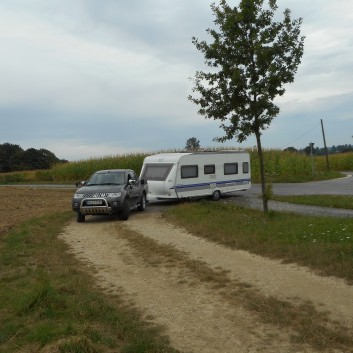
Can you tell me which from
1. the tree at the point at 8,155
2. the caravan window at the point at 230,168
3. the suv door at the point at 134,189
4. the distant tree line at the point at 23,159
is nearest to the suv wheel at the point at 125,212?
the suv door at the point at 134,189

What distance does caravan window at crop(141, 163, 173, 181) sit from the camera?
2097 cm

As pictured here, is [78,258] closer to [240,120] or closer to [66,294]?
[66,294]

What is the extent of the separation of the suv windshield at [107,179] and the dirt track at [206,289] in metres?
5.31

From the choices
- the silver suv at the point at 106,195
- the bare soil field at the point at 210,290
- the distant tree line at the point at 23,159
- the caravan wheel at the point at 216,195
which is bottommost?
the bare soil field at the point at 210,290

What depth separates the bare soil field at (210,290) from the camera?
490 centimetres

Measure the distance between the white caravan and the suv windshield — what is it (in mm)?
4110

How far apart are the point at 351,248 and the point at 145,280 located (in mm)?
3871

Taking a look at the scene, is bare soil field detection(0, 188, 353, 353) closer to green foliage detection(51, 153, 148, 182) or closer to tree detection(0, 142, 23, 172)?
green foliage detection(51, 153, 148, 182)

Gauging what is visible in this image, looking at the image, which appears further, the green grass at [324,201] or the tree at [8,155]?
the tree at [8,155]

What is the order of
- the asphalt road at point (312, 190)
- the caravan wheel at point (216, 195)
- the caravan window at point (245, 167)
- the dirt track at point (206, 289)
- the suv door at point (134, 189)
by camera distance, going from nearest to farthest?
the dirt track at point (206, 289) → the suv door at point (134, 189) → the caravan wheel at point (216, 195) → the caravan window at point (245, 167) → the asphalt road at point (312, 190)

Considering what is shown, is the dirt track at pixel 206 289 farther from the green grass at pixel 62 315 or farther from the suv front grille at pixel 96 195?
the suv front grille at pixel 96 195

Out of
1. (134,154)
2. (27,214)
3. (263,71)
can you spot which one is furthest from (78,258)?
(134,154)

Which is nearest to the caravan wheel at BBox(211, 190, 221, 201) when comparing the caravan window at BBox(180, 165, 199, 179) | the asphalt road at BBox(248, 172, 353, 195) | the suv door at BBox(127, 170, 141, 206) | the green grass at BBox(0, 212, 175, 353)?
the caravan window at BBox(180, 165, 199, 179)

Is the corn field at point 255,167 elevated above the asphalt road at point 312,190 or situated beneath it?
elevated above
